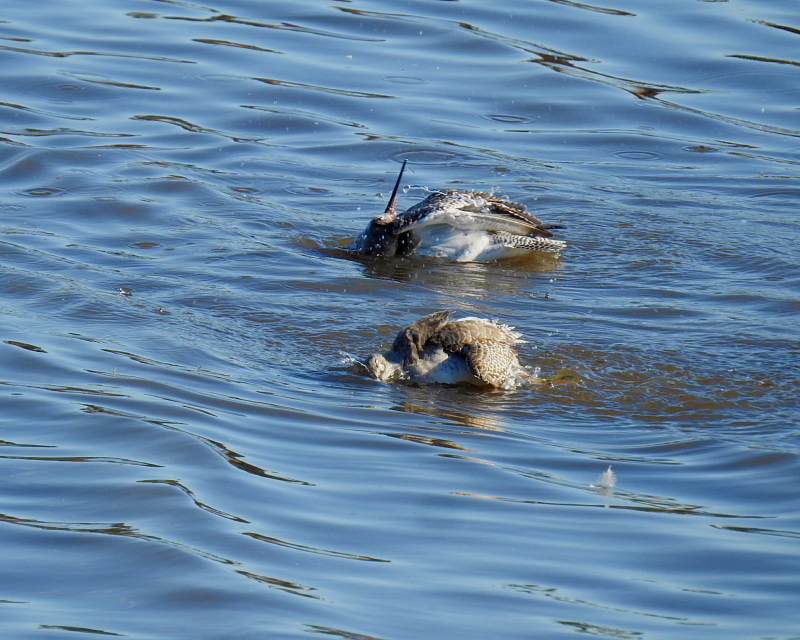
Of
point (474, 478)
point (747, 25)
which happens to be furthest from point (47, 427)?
point (747, 25)

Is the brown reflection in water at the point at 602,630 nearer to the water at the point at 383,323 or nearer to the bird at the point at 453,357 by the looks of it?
the water at the point at 383,323

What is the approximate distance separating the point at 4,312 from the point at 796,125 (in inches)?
304

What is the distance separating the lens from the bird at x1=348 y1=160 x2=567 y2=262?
30.8 ft

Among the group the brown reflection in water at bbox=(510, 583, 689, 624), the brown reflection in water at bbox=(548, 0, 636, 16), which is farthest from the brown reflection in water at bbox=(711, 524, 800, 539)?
the brown reflection in water at bbox=(548, 0, 636, 16)

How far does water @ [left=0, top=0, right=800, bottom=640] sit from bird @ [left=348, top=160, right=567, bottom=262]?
0.63 ft

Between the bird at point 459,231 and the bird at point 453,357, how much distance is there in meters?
2.76

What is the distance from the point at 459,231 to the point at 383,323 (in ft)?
7.00

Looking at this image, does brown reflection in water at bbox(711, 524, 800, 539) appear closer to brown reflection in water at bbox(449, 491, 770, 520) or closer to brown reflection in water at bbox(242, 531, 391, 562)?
brown reflection in water at bbox(449, 491, 770, 520)

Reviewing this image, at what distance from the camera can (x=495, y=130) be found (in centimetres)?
1236

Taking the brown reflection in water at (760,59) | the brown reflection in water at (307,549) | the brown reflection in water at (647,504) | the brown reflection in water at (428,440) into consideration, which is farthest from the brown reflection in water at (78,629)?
the brown reflection in water at (760,59)

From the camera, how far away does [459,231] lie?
31.5ft

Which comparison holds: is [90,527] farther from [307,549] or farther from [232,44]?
[232,44]

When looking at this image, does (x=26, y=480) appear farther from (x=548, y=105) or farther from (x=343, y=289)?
(x=548, y=105)

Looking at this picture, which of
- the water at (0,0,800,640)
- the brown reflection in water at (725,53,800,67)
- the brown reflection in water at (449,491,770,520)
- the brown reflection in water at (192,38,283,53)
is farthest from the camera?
the brown reflection in water at (192,38,283,53)
